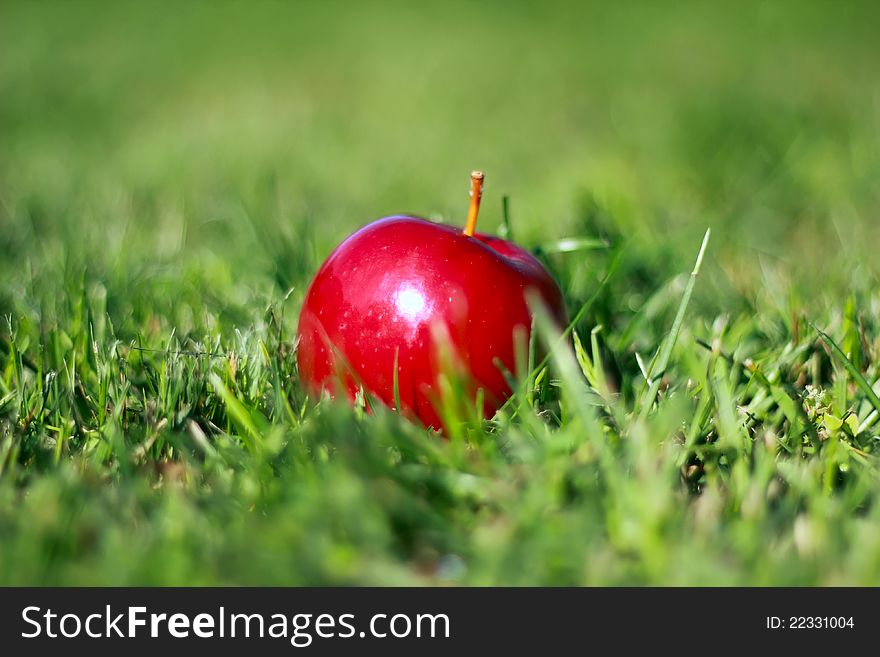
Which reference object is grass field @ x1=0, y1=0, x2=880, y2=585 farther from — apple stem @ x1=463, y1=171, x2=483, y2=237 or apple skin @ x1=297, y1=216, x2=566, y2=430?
apple stem @ x1=463, y1=171, x2=483, y2=237

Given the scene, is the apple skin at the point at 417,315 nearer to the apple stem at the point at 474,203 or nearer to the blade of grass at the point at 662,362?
the apple stem at the point at 474,203

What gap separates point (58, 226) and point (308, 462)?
2065 mm

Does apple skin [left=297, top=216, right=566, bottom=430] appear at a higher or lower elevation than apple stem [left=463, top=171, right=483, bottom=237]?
lower

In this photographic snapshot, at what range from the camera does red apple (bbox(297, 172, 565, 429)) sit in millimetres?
1736

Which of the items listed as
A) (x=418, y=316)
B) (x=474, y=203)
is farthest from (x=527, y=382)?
(x=474, y=203)

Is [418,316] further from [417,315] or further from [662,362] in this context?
[662,362]

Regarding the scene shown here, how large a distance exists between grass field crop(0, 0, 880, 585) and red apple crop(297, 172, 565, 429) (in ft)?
0.31

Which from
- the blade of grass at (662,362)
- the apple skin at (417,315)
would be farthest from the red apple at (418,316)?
the blade of grass at (662,362)

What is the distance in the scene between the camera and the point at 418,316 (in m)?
1.74

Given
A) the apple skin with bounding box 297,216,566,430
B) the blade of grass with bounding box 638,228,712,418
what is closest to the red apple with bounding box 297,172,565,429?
the apple skin with bounding box 297,216,566,430

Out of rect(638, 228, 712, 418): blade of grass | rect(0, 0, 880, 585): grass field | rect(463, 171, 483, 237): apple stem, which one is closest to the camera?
rect(0, 0, 880, 585): grass field

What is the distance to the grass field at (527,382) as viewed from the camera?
4.39ft

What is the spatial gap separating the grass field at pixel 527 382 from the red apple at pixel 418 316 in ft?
0.31
